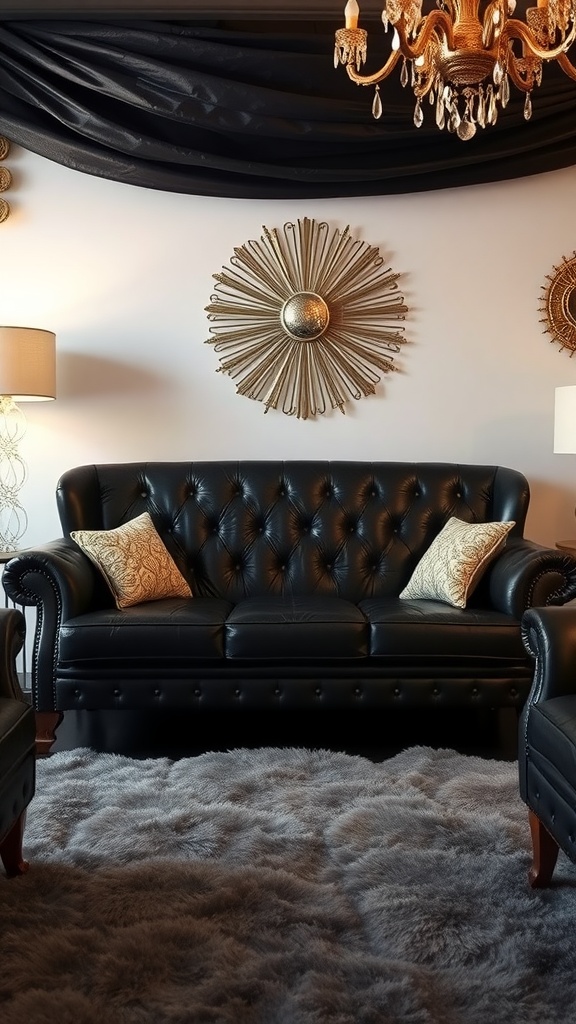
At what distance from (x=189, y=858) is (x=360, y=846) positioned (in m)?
0.41

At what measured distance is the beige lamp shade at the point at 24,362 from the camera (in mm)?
3342

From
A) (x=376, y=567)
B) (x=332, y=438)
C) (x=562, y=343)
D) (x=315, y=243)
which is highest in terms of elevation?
(x=315, y=243)

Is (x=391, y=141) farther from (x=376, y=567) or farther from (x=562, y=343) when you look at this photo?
(x=376, y=567)

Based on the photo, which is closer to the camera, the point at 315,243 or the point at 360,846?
the point at 360,846

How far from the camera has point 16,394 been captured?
3.36 metres

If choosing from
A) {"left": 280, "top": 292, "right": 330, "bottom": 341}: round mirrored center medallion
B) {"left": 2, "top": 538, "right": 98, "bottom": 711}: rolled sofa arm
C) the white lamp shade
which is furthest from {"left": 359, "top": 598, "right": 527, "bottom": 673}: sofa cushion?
{"left": 280, "top": 292, "right": 330, "bottom": 341}: round mirrored center medallion

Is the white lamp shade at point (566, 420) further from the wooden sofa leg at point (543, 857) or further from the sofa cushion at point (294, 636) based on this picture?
the wooden sofa leg at point (543, 857)

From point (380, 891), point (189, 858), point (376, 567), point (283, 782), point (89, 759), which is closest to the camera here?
point (380, 891)

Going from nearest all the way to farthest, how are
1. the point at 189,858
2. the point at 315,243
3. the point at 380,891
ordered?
the point at 380,891, the point at 189,858, the point at 315,243

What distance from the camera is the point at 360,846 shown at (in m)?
2.11

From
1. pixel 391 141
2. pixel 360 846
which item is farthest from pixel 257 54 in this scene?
pixel 360 846

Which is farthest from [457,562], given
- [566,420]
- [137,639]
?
[137,639]

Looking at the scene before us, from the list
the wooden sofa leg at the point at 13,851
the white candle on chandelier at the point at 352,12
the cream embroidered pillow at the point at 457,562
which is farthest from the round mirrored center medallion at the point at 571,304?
the wooden sofa leg at the point at 13,851

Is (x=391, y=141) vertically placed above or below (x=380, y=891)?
above
